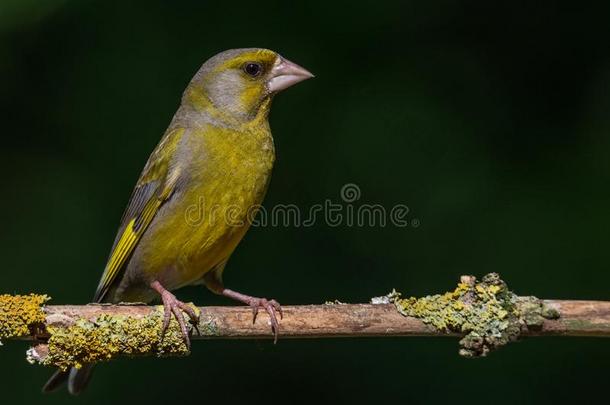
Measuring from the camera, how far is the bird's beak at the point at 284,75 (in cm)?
509

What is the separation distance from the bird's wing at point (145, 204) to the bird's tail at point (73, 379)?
37cm

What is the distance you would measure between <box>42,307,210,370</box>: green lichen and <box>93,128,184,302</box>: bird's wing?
899 millimetres

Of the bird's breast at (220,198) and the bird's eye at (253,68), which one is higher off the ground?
the bird's eye at (253,68)

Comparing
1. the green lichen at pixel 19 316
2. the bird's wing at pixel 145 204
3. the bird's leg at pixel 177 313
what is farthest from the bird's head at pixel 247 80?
the green lichen at pixel 19 316

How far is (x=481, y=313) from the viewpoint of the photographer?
13.4 feet

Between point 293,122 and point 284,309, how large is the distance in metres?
1.78

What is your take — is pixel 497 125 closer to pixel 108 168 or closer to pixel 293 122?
pixel 293 122

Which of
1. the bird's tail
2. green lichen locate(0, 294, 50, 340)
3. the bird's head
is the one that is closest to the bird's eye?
the bird's head

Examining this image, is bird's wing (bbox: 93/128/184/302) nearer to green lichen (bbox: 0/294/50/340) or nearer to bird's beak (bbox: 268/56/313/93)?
bird's beak (bbox: 268/56/313/93)

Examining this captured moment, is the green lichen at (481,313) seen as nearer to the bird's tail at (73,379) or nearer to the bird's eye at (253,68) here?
the bird's eye at (253,68)

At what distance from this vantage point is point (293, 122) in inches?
226

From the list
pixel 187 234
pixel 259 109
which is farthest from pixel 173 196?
pixel 259 109

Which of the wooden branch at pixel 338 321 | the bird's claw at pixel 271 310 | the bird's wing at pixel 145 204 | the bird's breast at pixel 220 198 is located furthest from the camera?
the bird's wing at pixel 145 204

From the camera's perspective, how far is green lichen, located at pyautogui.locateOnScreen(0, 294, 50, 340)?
3.81 m
